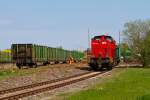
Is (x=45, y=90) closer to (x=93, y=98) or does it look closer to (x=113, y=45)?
(x=93, y=98)

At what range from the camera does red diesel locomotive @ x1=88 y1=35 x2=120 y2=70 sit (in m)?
48.7

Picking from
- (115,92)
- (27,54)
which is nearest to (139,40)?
(27,54)

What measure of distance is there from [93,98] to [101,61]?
29.5m

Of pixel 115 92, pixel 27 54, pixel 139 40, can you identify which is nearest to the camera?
pixel 115 92

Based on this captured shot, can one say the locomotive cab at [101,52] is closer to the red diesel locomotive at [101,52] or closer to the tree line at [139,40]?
the red diesel locomotive at [101,52]

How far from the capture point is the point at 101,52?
49219mm

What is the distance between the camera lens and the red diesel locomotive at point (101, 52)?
160 feet

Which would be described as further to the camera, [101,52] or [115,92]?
[101,52]

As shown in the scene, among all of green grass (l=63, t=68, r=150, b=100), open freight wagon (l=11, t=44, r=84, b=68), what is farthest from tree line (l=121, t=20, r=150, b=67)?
green grass (l=63, t=68, r=150, b=100)

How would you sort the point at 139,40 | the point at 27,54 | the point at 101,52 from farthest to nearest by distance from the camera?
the point at 139,40
the point at 27,54
the point at 101,52

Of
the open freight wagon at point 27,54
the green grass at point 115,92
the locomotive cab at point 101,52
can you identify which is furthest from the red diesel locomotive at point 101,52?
the green grass at point 115,92

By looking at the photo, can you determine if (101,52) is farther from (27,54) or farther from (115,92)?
(115,92)

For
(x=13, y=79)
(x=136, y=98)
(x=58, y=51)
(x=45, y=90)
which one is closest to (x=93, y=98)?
(x=136, y=98)

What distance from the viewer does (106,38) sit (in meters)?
49.9
